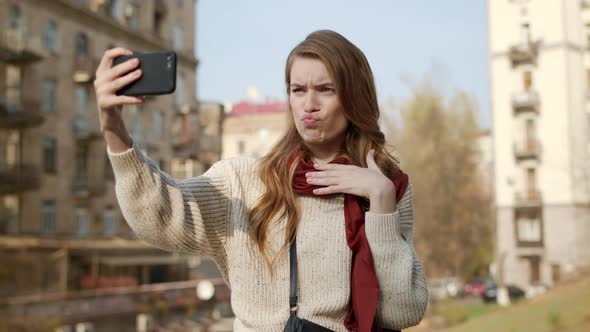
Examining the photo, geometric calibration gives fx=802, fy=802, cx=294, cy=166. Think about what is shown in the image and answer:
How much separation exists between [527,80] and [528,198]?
14.0 feet

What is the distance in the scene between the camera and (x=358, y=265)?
2.00 meters

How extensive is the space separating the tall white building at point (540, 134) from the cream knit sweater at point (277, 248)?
22.2 metres

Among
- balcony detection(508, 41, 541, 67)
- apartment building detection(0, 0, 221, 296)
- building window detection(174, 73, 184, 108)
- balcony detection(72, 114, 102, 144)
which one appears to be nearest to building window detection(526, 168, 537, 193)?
balcony detection(508, 41, 541, 67)

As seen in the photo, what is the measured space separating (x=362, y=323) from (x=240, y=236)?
0.38m

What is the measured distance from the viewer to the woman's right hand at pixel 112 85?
1683 millimetres

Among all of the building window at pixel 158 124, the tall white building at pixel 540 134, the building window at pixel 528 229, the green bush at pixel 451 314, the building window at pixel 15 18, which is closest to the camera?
the green bush at pixel 451 314

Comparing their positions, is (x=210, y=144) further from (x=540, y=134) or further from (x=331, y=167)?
(x=331, y=167)

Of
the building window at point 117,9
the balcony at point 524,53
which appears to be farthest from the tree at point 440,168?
the building window at point 117,9

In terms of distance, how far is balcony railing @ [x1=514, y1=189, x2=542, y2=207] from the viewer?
28312 mm

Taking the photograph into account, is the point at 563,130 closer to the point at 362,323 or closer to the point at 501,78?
the point at 501,78

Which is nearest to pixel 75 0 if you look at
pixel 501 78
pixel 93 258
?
pixel 93 258

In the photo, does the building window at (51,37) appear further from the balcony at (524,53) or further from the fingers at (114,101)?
the fingers at (114,101)

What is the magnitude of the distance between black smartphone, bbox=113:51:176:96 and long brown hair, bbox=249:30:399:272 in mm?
489

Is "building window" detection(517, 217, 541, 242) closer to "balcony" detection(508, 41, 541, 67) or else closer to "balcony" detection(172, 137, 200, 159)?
"balcony" detection(508, 41, 541, 67)
